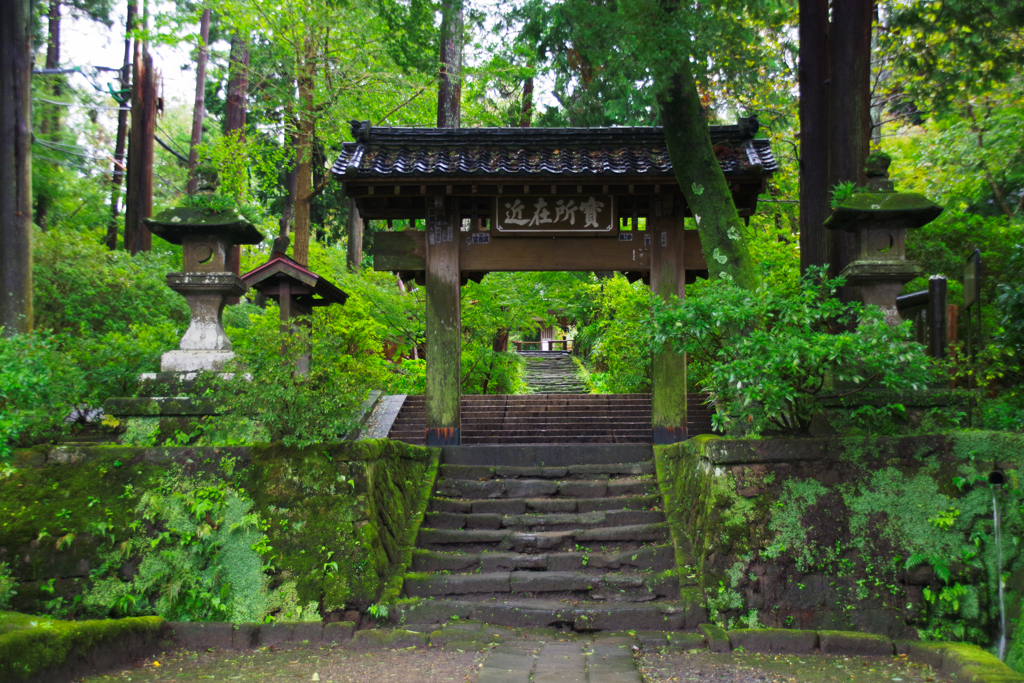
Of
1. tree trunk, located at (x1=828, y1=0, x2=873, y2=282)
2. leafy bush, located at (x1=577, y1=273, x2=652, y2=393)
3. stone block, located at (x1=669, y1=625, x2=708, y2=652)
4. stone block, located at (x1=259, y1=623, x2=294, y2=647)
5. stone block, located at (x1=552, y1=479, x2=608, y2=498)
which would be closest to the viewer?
stone block, located at (x1=669, y1=625, x2=708, y2=652)

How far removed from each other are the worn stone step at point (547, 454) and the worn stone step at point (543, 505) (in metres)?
1.10

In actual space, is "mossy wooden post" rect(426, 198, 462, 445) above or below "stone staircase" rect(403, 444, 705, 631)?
above

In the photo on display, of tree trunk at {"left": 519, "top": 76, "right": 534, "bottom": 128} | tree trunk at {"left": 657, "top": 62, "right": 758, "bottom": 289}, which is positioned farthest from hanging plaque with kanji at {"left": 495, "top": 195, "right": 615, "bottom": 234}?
tree trunk at {"left": 519, "top": 76, "right": 534, "bottom": 128}

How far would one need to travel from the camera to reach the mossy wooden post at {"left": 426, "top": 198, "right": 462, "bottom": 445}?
31.3ft

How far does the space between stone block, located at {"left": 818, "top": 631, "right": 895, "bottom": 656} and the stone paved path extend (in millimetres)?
1492

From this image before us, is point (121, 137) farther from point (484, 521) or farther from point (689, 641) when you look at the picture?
point (689, 641)

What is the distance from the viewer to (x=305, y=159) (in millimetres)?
16078

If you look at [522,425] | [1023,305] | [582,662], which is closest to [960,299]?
[1023,305]

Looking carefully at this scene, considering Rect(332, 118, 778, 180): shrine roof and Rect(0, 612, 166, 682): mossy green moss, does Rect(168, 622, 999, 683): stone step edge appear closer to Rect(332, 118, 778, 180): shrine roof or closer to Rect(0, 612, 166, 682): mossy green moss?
Rect(0, 612, 166, 682): mossy green moss

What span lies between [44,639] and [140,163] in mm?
17509

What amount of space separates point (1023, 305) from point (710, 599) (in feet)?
15.5

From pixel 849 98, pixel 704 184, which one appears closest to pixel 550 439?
pixel 704 184

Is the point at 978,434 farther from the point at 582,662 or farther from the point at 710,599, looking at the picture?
the point at 582,662

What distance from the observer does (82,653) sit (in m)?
4.48
